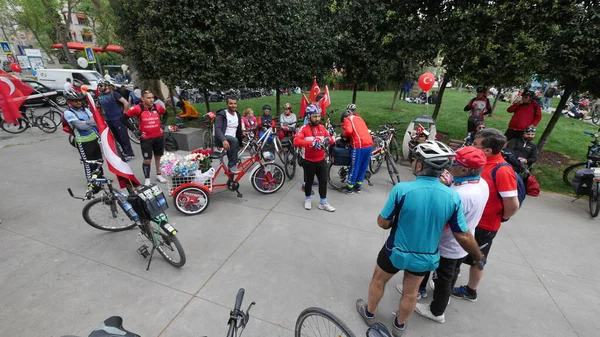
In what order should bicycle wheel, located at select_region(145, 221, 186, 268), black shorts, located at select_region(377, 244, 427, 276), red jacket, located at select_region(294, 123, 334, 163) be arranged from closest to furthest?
1. black shorts, located at select_region(377, 244, 427, 276)
2. bicycle wheel, located at select_region(145, 221, 186, 268)
3. red jacket, located at select_region(294, 123, 334, 163)

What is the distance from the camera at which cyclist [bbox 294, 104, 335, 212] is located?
4074mm

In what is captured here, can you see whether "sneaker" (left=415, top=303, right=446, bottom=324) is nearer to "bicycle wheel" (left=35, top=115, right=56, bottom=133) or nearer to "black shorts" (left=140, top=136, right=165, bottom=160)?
"black shorts" (left=140, top=136, right=165, bottom=160)

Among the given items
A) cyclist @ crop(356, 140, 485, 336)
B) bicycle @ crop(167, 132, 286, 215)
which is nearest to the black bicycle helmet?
bicycle @ crop(167, 132, 286, 215)

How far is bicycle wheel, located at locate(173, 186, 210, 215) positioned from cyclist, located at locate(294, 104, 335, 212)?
5.84ft

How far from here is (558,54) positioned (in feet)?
18.4

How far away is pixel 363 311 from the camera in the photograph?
8.61 feet

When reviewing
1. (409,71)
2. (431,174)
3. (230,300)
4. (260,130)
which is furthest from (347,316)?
(409,71)

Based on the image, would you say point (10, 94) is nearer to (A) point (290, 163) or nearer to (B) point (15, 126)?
(A) point (290, 163)

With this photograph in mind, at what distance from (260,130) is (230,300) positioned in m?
5.08

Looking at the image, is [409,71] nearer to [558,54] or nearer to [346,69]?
[346,69]

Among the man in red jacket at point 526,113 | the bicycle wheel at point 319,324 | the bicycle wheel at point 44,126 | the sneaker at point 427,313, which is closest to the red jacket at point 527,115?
the man in red jacket at point 526,113

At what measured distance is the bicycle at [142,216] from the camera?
2941 mm

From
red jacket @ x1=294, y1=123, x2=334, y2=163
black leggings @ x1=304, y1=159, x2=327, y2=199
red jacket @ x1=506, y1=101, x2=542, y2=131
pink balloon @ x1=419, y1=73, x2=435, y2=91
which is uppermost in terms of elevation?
pink balloon @ x1=419, y1=73, x2=435, y2=91

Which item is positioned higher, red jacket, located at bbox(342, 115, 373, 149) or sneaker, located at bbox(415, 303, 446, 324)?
red jacket, located at bbox(342, 115, 373, 149)
